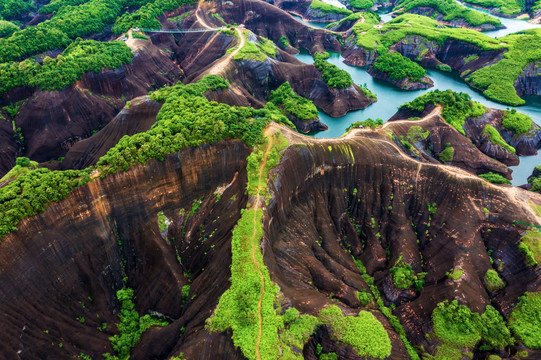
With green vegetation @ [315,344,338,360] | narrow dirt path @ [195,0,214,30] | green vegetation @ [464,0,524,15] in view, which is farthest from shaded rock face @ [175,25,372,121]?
green vegetation @ [464,0,524,15]

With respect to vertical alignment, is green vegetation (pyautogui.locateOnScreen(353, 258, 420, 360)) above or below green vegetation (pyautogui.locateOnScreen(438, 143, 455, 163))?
below

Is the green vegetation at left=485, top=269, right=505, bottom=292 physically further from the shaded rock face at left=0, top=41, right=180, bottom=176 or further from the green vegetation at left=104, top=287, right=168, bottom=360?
the shaded rock face at left=0, top=41, right=180, bottom=176

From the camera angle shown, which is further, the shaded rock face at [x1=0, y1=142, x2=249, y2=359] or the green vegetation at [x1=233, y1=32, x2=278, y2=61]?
the green vegetation at [x1=233, y1=32, x2=278, y2=61]

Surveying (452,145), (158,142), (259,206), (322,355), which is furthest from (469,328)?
(158,142)

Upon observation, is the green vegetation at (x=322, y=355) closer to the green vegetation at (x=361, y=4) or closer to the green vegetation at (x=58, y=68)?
the green vegetation at (x=58, y=68)

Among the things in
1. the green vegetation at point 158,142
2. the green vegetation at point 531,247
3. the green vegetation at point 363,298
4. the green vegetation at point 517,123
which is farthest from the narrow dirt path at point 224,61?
the green vegetation at point 517,123

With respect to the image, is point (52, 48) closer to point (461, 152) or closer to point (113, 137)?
point (113, 137)
